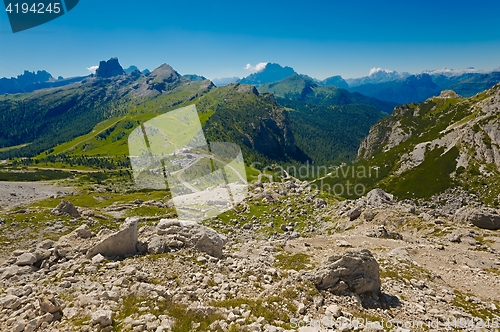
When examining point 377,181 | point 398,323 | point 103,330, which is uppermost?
point 103,330

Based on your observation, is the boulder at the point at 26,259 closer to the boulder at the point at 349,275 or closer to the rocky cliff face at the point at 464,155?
the boulder at the point at 349,275

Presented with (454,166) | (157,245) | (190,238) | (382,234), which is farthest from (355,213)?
(454,166)

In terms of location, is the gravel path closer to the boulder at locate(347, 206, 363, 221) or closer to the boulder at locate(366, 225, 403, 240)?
the boulder at locate(347, 206, 363, 221)

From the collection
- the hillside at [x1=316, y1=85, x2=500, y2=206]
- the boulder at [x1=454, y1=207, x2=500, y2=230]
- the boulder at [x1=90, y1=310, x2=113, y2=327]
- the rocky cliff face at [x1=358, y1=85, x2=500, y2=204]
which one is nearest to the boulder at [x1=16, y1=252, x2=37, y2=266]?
the boulder at [x1=90, y1=310, x2=113, y2=327]

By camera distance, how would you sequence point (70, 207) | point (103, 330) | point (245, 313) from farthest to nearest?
point (70, 207) < point (245, 313) < point (103, 330)

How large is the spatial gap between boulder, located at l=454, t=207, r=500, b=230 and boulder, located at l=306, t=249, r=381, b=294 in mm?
47812

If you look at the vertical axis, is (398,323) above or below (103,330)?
below

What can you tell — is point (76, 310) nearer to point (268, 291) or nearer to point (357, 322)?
point (268, 291)

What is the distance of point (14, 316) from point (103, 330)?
5.09 m

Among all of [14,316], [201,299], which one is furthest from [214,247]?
[14,316]

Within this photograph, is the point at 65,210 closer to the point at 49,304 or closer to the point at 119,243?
the point at 119,243

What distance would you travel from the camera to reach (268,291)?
1770cm

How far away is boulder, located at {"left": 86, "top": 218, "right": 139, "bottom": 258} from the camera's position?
67.9 feet

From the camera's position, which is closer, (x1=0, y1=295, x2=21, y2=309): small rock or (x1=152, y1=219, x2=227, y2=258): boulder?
(x1=0, y1=295, x2=21, y2=309): small rock
